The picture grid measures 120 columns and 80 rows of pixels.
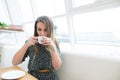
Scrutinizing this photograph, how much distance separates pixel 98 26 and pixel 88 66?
72cm

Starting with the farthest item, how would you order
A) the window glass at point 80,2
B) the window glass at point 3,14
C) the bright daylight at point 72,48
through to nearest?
the window glass at point 3,14, the window glass at point 80,2, the bright daylight at point 72,48

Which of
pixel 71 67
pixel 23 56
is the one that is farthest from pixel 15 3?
pixel 71 67

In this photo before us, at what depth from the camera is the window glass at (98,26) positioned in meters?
1.85

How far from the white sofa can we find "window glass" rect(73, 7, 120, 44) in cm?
54

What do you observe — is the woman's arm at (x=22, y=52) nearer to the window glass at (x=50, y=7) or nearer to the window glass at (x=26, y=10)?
the window glass at (x=50, y=7)

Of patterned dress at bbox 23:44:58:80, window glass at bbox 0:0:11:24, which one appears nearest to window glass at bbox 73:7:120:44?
patterned dress at bbox 23:44:58:80

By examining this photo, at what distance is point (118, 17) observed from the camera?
70.7 inches

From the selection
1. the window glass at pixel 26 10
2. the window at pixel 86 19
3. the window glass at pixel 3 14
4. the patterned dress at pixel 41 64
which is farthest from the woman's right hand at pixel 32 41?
the window glass at pixel 3 14

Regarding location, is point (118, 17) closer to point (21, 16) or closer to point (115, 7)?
point (115, 7)

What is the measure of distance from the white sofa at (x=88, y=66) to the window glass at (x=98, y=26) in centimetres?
54

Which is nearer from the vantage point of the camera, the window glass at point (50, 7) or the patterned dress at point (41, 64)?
the patterned dress at point (41, 64)

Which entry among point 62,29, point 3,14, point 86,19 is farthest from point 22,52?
point 3,14

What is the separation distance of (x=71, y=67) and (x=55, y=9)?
4.28 ft

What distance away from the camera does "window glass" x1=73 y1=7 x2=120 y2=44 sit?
72.8 inches
